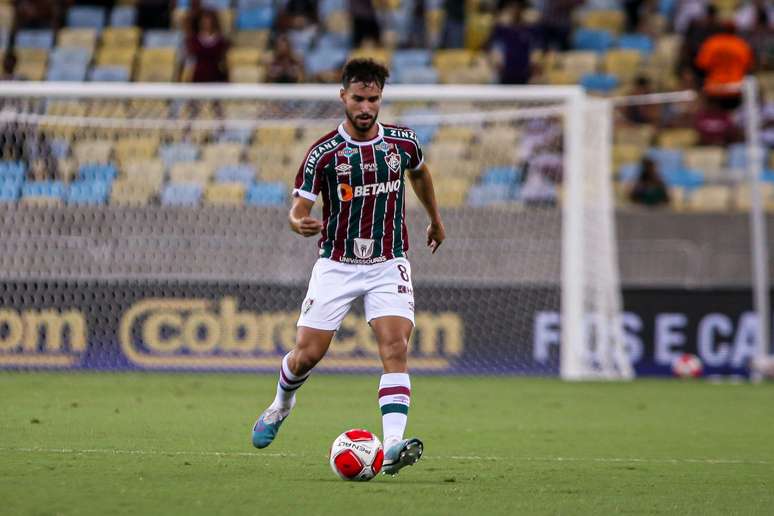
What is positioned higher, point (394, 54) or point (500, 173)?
point (394, 54)

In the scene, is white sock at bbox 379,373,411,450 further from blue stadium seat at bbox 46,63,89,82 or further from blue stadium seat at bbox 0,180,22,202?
blue stadium seat at bbox 46,63,89,82

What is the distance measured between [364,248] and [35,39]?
521 inches

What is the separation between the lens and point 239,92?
1415 centimetres

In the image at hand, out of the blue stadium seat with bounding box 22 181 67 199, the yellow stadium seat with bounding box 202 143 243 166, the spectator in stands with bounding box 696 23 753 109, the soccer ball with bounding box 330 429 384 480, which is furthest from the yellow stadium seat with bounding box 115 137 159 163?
the soccer ball with bounding box 330 429 384 480

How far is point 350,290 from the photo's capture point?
706cm

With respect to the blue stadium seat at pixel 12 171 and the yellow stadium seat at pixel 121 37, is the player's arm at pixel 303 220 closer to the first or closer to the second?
the blue stadium seat at pixel 12 171

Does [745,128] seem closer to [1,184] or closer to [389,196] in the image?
[1,184]

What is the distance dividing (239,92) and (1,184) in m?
2.47

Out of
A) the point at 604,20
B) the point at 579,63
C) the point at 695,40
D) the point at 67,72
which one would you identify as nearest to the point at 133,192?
the point at 67,72

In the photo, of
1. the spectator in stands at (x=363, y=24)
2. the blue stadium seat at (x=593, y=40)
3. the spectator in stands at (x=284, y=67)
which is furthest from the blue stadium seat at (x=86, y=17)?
the blue stadium seat at (x=593, y=40)

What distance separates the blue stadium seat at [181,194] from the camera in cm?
1478

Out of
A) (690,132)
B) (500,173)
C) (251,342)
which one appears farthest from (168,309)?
(690,132)

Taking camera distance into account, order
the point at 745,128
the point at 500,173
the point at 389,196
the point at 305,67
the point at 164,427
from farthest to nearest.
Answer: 1. the point at 305,67
2. the point at 745,128
3. the point at 500,173
4. the point at 164,427
5. the point at 389,196

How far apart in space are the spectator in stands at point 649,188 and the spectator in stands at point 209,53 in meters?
5.05
